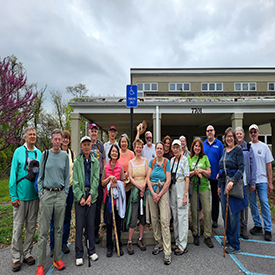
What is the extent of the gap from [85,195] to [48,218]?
2.17 feet

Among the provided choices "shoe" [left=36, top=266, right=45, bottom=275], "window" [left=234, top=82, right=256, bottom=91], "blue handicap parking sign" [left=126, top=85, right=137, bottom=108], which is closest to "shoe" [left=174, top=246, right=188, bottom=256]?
"shoe" [left=36, top=266, right=45, bottom=275]

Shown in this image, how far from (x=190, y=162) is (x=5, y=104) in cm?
799

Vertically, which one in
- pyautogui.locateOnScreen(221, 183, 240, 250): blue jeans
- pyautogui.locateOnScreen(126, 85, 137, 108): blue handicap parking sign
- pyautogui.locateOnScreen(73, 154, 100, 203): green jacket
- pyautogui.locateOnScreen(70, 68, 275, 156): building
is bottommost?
pyautogui.locateOnScreen(221, 183, 240, 250): blue jeans

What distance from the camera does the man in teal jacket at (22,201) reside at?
3.29m

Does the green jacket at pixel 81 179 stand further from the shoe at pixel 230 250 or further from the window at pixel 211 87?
the window at pixel 211 87

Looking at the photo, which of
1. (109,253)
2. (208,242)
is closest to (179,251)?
(208,242)

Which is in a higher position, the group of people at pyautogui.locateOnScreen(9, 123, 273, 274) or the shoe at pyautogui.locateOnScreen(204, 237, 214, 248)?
the group of people at pyautogui.locateOnScreen(9, 123, 273, 274)

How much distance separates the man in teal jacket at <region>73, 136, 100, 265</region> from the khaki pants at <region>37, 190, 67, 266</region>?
0.85ft

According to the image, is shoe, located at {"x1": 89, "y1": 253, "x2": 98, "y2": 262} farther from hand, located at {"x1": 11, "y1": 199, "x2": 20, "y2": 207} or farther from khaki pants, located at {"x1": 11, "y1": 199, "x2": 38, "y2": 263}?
hand, located at {"x1": 11, "y1": 199, "x2": 20, "y2": 207}

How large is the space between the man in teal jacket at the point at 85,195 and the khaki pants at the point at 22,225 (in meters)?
0.77

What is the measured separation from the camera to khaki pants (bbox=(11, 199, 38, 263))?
329 cm

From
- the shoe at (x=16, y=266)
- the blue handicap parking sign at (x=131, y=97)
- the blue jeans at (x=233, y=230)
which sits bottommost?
the shoe at (x=16, y=266)

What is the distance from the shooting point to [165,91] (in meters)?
21.1

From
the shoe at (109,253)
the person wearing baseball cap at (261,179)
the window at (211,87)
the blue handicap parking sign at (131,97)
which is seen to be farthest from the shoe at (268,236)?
the window at (211,87)
